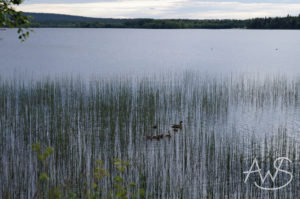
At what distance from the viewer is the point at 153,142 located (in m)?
6.39

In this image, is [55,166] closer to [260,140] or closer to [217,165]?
[217,165]

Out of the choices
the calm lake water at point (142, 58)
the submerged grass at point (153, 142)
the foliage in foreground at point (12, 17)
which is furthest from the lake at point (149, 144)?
the calm lake water at point (142, 58)

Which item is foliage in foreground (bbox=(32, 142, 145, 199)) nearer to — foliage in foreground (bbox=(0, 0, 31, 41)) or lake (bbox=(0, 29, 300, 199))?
lake (bbox=(0, 29, 300, 199))

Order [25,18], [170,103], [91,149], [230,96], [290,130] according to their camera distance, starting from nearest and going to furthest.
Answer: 1. [25,18]
2. [91,149]
3. [290,130]
4. [170,103]
5. [230,96]

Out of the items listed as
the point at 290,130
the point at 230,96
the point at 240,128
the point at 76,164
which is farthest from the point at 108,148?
the point at 230,96

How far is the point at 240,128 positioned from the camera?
774cm

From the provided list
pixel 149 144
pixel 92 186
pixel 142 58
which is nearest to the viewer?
pixel 92 186

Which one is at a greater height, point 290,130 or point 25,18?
point 25,18

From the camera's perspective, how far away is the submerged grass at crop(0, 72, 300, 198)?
15.1 feet

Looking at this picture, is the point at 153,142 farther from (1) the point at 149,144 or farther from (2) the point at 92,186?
(2) the point at 92,186

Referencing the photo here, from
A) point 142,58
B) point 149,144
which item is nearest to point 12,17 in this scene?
point 149,144

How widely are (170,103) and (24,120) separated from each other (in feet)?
12.0

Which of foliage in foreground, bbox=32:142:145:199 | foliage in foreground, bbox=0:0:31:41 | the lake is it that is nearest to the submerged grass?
the lake

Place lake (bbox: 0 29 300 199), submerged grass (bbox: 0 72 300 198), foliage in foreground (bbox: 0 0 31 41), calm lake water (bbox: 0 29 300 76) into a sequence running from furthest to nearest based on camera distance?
calm lake water (bbox: 0 29 300 76)
submerged grass (bbox: 0 72 300 198)
lake (bbox: 0 29 300 199)
foliage in foreground (bbox: 0 0 31 41)
